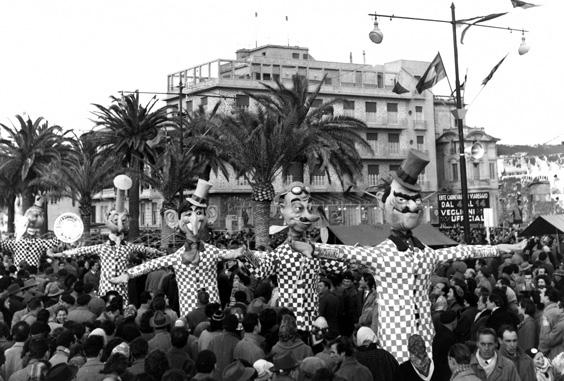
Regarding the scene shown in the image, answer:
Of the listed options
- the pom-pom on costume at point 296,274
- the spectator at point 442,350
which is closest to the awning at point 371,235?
the pom-pom on costume at point 296,274

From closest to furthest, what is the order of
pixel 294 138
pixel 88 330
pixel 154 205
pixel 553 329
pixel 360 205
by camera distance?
pixel 553 329
pixel 88 330
pixel 294 138
pixel 360 205
pixel 154 205

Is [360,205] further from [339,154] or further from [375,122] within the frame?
[339,154]

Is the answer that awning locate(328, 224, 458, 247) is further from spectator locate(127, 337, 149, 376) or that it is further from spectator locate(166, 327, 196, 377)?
spectator locate(127, 337, 149, 376)

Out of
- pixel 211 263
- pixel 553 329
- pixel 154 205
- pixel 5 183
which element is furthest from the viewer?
pixel 154 205

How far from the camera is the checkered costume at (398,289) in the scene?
28.1 ft

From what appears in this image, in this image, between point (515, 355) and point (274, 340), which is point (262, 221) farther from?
point (515, 355)

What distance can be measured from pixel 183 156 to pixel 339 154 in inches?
235

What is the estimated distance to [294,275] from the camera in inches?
427

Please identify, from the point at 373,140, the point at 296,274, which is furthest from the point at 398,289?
the point at 373,140

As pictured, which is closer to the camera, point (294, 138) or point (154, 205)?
point (294, 138)

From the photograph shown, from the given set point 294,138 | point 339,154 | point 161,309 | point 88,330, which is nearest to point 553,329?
point 161,309

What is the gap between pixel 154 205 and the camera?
54.2 m

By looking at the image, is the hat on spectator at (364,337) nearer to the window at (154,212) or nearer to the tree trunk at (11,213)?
the tree trunk at (11,213)

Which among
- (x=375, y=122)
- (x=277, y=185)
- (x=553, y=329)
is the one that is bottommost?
(x=553, y=329)
